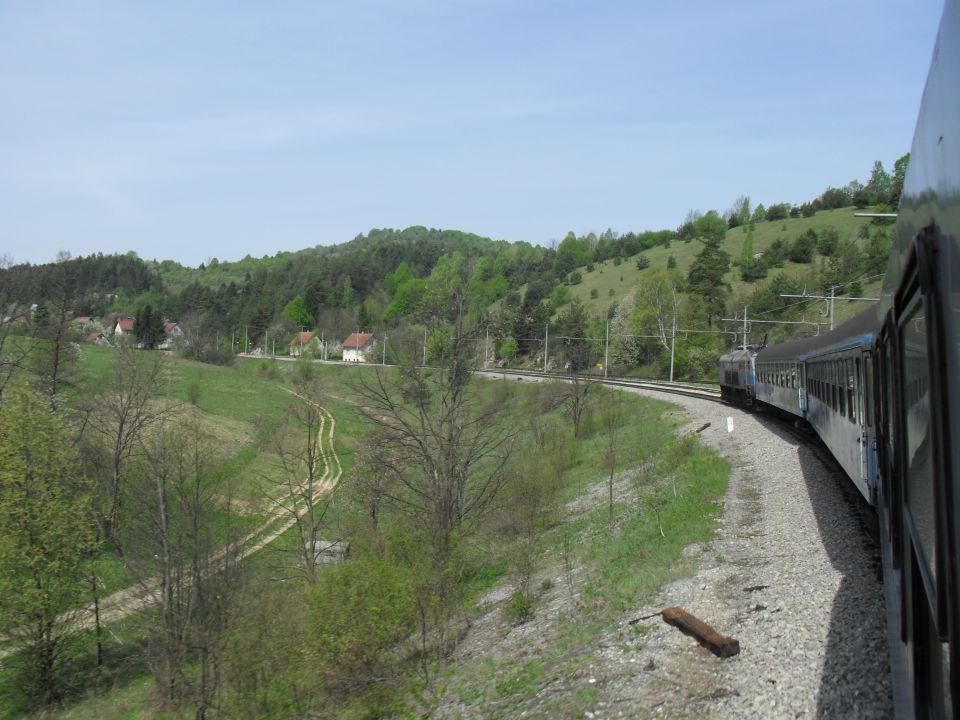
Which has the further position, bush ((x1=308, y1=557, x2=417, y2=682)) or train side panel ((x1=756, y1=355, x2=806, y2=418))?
train side panel ((x1=756, y1=355, x2=806, y2=418))

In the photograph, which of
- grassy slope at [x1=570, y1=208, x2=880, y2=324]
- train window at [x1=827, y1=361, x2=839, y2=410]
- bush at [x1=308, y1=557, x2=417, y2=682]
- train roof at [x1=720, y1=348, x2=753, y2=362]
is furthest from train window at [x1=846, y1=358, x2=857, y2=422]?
grassy slope at [x1=570, y1=208, x2=880, y2=324]

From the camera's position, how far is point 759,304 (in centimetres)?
8425

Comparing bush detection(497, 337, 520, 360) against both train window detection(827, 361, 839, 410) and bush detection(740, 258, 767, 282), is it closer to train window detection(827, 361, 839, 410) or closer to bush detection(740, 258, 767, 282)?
bush detection(740, 258, 767, 282)

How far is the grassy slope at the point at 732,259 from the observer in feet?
→ 349

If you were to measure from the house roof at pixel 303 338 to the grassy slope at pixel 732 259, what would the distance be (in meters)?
43.3

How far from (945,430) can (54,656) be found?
23.0 m

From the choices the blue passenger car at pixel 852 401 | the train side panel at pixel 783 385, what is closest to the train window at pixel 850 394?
the blue passenger car at pixel 852 401

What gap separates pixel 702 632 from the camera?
388 inches

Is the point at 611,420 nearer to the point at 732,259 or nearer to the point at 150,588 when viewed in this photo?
the point at 150,588

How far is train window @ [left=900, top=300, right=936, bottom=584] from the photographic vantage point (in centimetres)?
296

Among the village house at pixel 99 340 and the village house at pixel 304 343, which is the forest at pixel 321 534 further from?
the village house at pixel 304 343

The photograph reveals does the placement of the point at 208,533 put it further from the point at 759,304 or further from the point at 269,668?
the point at 759,304

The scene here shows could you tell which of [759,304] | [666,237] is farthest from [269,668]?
[666,237]

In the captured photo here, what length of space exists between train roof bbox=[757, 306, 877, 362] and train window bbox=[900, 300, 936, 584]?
6905 mm
